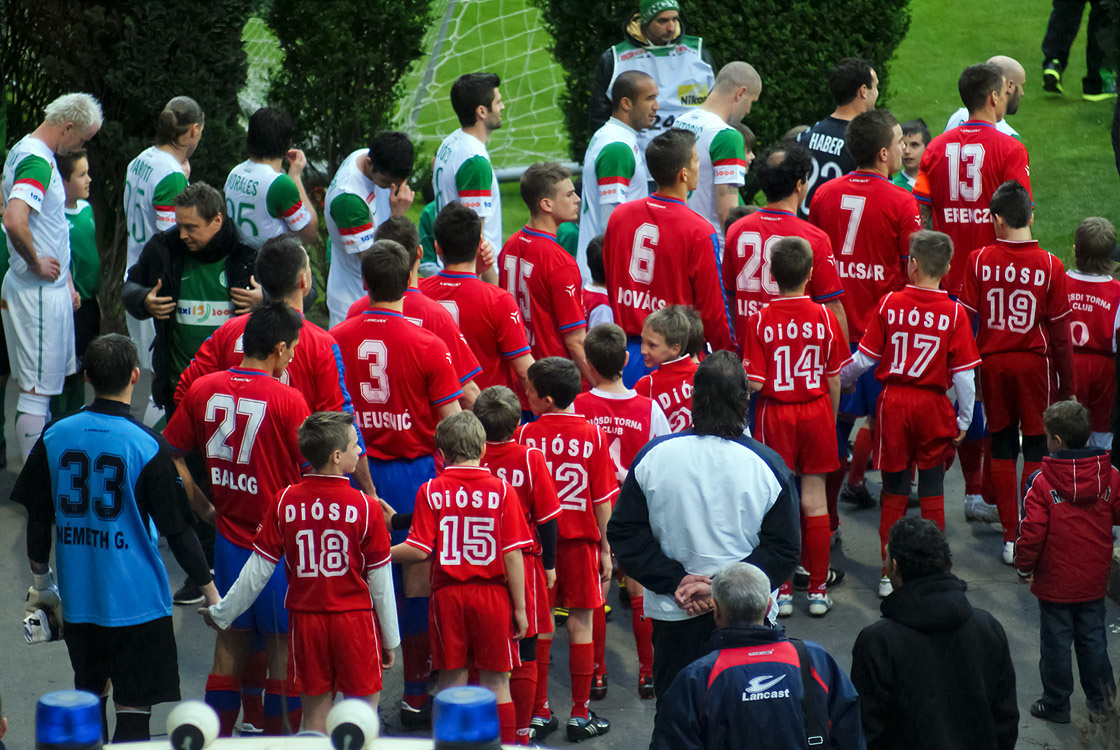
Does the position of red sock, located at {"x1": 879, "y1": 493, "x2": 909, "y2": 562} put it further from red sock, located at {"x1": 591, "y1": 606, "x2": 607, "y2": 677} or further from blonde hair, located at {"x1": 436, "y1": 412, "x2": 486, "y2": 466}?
blonde hair, located at {"x1": 436, "y1": 412, "x2": 486, "y2": 466}

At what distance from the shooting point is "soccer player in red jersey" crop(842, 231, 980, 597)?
21.9 feet

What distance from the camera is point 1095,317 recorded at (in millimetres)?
7340

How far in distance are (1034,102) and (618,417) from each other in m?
12.9

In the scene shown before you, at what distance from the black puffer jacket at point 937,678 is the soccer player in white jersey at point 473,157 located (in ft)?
13.9

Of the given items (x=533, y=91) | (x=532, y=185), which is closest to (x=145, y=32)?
(x=532, y=185)

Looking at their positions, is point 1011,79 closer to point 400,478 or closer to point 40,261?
point 400,478

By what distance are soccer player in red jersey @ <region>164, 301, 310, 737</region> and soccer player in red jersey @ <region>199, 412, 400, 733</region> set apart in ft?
0.90

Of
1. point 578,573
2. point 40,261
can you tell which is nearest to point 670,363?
point 578,573

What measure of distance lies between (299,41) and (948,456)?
7.81m

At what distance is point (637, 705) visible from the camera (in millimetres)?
6051

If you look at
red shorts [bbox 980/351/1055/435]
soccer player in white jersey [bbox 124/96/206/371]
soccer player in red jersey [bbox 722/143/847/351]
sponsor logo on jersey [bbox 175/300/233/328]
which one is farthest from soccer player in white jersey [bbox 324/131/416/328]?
red shorts [bbox 980/351/1055/435]

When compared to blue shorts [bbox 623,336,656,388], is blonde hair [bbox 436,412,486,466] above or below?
below

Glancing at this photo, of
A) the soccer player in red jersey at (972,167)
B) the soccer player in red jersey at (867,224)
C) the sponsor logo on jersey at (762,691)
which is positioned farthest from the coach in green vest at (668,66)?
the sponsor logo on jersey at (762,691)

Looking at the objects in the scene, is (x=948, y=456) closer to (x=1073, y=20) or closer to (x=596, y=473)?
(x=596, y=473)
